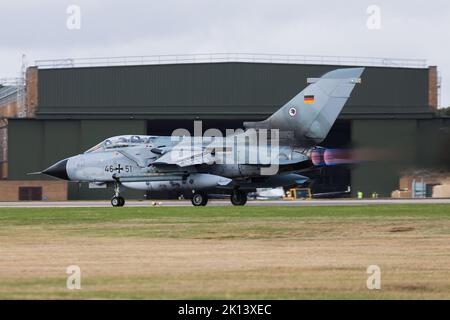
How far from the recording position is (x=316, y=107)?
40.7 m

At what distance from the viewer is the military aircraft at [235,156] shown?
40.7 metres

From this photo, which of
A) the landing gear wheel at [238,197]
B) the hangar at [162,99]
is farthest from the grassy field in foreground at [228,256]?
the hangar at [162,99]

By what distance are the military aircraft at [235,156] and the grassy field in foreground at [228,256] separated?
34.4 feet

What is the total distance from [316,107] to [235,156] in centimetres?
440

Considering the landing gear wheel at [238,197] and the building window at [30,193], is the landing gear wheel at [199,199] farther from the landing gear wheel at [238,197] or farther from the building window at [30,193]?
the building window at [30,193]

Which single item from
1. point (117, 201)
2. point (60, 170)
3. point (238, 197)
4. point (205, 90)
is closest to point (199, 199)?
point (238, 197)

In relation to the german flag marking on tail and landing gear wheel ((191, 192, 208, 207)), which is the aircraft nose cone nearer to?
landing gear wheel ((191, 192, 208, 207))

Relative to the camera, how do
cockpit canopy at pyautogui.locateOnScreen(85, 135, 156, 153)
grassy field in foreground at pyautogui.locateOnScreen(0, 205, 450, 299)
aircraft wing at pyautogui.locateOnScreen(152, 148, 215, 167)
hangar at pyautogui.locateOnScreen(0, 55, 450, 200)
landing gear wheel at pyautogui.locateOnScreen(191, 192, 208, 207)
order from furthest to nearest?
hangar at pyautogui.locateOnScreen(0, 55, 450, 200) → cockpit canopy at pyautogui.locateOnScreen(85, 135, 156, 153) → landing gear wheel at pyautogui.locateOnScreen(191, 192, 208, 207) → aircraft wing at pyautogui.locateOnScreen(152, 148, 215, 167) → grassy field in foreground at pyautogui.locateOnScreen(0, 205, 450, 299)

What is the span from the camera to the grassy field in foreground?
46.4ft

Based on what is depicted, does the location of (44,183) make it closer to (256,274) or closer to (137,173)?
(137,173)

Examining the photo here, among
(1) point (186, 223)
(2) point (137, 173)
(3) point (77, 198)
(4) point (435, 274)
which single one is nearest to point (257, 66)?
(3) point (77, 198)

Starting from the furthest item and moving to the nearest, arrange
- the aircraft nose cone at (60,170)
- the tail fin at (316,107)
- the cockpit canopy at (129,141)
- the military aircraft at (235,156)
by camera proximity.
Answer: the aircraft nose cone at (60,170) → the cockpit canopy at (129,141) → the military aircraft at (235,156) → the tail fin at (316,107)

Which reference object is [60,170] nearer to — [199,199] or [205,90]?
[199,199]

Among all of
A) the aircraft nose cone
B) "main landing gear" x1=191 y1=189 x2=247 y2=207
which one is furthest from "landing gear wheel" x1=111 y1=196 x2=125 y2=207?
"main landing gear" x1=191 y1=189 x2=247 y2=207
